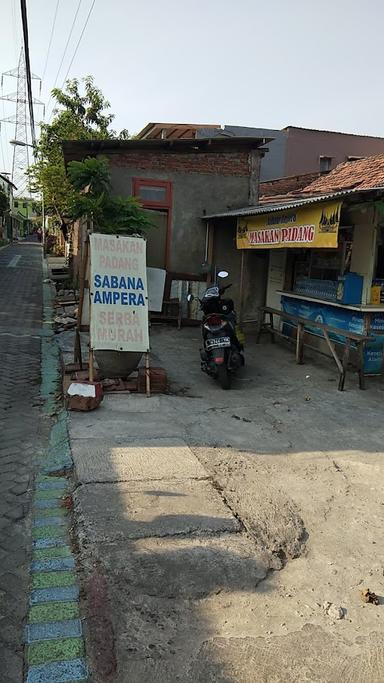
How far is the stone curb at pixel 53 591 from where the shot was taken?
2422 mm

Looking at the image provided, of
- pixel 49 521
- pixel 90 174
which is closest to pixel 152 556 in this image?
pixel 49 521

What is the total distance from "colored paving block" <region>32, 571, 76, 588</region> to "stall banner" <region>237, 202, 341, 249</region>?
5191mm

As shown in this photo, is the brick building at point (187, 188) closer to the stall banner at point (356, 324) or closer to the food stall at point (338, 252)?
the food stall at point (338, 252)

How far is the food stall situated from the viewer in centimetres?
691

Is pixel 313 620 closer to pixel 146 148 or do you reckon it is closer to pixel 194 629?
pixel 194 629

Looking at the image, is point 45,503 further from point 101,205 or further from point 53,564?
point 101,205

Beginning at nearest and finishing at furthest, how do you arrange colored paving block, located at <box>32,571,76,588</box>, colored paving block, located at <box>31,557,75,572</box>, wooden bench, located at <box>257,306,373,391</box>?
colored paving block, located at <box>32,571,76,588</box> < colored paving block, located at <box>31,557,75,572</box> < wooden bench, located at <box>257,306,373,391</box>

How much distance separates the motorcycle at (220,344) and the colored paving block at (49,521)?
385cm

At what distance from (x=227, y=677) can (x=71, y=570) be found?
1.13 metres

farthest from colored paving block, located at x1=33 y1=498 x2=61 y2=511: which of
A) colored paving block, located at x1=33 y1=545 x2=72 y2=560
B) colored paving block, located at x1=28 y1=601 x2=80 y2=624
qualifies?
colored paving block, located at x1=28 y1=601 x2=80 y2=624

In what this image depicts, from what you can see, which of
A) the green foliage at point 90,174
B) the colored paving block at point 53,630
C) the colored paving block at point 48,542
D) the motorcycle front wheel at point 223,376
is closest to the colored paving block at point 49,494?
the colored paving block at point 48,542

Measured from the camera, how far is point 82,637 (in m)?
2.60

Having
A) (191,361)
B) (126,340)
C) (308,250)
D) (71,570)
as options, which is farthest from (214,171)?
(71,570)

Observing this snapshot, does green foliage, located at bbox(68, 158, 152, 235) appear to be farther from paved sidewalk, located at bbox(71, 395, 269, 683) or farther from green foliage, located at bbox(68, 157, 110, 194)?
paved sidewalk, located at bbox(71, 395, 269, 683)
